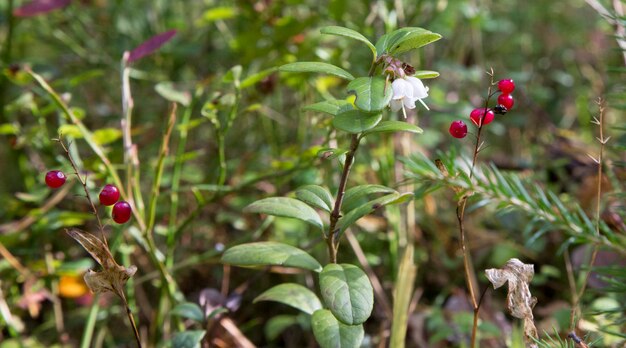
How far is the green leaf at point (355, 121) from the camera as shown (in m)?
0.65

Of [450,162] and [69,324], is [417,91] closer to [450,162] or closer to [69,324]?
[450,162]

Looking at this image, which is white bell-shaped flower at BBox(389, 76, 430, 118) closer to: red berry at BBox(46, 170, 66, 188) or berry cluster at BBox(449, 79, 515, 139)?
berry cluster at BBox(449, 79, 515, 139)

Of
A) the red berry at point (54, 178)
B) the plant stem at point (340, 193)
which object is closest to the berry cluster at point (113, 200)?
the red berry at point (54, 178)

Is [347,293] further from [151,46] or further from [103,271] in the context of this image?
[151,46]

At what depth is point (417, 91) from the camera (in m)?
0.71

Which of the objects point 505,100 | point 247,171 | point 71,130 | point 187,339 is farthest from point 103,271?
point 247,171

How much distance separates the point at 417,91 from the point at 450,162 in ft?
0.31

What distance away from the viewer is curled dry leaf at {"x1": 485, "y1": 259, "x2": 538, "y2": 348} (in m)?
0.71

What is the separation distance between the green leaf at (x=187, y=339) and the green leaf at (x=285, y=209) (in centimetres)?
21

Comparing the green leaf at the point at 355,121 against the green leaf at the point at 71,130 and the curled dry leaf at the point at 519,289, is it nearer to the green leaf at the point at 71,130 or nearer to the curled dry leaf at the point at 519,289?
the curled dry leaf at the point at 519,289

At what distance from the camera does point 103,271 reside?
0.72 metres

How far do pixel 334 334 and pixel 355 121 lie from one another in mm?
234

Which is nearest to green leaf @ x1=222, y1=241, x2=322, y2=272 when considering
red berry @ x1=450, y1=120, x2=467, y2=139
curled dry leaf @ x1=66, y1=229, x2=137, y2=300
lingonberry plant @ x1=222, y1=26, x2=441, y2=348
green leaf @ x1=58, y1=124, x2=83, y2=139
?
lingonberry plant @ x1=222, y1=26, x2=441, y2=348

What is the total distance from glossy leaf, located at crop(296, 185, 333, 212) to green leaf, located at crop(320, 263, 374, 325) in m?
0.08
